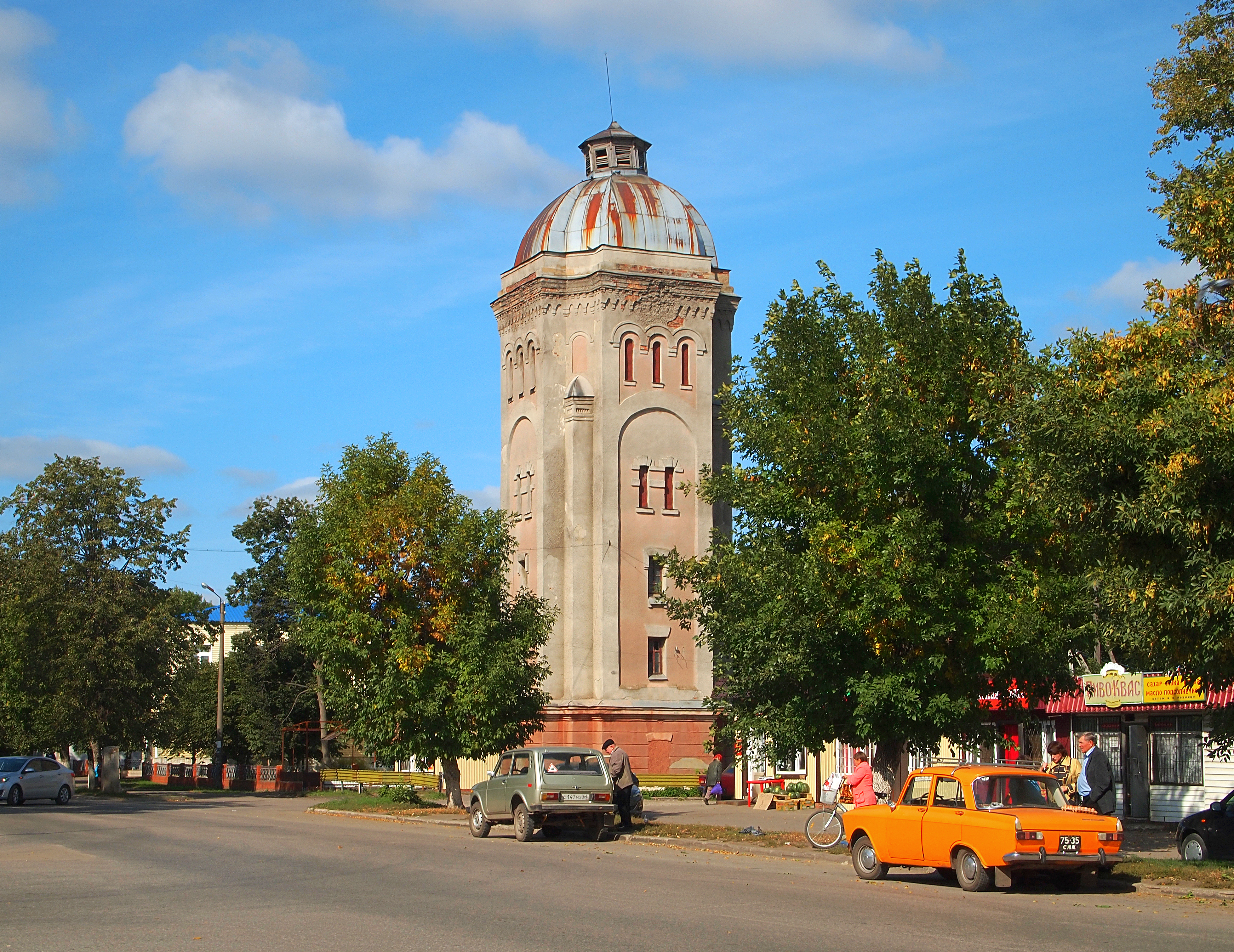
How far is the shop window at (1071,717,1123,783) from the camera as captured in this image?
3078 centimetres

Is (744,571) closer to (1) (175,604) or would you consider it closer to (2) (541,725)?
(2) (541,725)

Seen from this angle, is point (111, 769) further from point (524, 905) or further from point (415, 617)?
point (524, 905)

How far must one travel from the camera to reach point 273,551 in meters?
63.2

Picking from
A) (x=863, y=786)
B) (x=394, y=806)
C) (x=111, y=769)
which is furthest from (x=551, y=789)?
(x=111, y=769)

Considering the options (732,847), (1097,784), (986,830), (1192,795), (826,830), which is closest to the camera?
(986,830)

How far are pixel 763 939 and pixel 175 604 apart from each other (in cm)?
4473

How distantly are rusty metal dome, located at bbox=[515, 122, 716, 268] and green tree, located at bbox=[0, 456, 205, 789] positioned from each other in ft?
61.0

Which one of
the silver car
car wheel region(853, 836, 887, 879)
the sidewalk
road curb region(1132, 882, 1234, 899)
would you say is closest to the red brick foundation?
the sidewalk

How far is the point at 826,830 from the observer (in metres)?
21.3

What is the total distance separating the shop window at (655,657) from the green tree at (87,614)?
58.6 ft

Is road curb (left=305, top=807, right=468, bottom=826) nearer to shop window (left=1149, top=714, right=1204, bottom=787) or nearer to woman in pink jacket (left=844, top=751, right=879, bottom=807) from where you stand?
woman in pink jacket (left=844, top=751, right=879, bottom=807)

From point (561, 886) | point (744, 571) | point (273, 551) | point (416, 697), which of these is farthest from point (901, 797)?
point (273, 551)

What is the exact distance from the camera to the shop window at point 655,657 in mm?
50375

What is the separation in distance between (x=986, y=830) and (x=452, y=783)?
2200 centimetres
